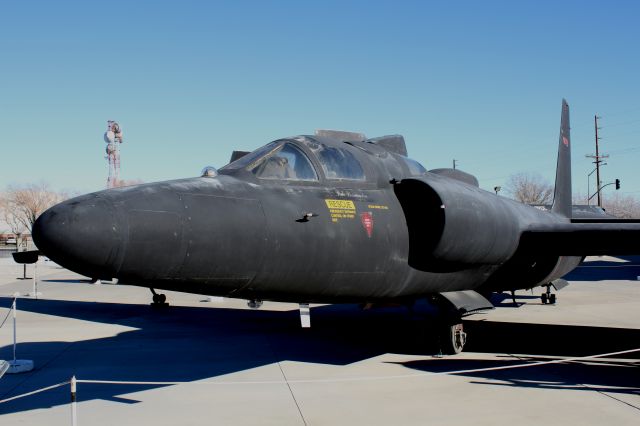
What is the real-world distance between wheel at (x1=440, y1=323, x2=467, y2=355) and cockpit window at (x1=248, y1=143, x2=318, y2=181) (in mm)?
3917

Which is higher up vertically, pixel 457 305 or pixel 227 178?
pixel 227 178

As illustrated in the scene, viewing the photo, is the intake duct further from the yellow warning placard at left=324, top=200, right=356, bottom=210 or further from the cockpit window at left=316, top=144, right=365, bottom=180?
the yellow warning placard at left=324, top=200, right=356, bottom=210

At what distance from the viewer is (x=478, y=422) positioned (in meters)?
6.21

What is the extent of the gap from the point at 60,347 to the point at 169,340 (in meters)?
1.90

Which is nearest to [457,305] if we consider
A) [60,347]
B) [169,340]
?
[169,340]

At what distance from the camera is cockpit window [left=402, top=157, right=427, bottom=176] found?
28.5 feet

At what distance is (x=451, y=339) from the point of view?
9.59 m

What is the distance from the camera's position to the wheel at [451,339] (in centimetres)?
957

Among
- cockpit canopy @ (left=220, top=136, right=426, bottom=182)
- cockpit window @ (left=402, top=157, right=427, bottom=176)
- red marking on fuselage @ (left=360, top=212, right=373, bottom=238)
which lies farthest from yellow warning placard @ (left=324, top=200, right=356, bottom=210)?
cockpit window @ (left=402, top=157, right=427, bottom=176)

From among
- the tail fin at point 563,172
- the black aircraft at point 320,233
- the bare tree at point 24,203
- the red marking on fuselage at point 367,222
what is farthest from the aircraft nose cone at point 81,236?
the bare tree at point 24,203

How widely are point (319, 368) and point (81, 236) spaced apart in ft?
16.5

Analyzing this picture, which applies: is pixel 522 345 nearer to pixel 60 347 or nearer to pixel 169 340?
pixel 169 340

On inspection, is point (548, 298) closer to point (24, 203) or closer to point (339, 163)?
point (339, 163)

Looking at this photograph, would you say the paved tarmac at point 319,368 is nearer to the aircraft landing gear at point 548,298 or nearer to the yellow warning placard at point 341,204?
the aircraft landing gear at point 548,298
